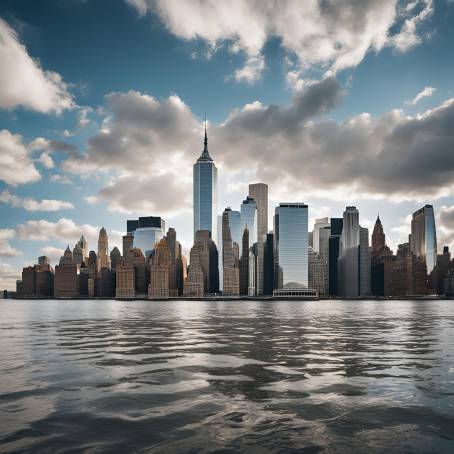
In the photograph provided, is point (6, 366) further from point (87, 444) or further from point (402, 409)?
point (402, 409)

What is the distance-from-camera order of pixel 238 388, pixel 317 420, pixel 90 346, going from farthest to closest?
pixel 90 346 → pixel 238 388 → pixel 317 420

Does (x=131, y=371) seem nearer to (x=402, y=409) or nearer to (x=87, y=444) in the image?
(x=87, y=444)

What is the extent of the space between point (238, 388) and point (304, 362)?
12.8 meters

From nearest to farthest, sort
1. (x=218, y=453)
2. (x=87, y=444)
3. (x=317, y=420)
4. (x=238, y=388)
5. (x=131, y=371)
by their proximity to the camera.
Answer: (x=218, y=453) → (x=87, y=444) → (x=317, y=420) → (x=238, y=388) → (x=131, y=371)

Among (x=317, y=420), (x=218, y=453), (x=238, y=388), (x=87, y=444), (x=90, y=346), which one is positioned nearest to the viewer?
(x=218, y=453)

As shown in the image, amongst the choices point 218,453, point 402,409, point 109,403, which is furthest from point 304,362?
point 218,453

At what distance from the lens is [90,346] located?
52.0 meters

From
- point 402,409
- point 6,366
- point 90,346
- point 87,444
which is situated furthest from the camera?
point 90,346

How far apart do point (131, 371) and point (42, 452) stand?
1825cm

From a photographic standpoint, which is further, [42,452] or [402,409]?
[402,409]

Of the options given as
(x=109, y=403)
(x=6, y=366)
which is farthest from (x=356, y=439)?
(x=6, y=366)

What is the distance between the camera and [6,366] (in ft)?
122

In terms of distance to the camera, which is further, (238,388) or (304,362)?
(304,362)

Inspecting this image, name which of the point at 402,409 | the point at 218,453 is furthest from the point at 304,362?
the point at 218,453
